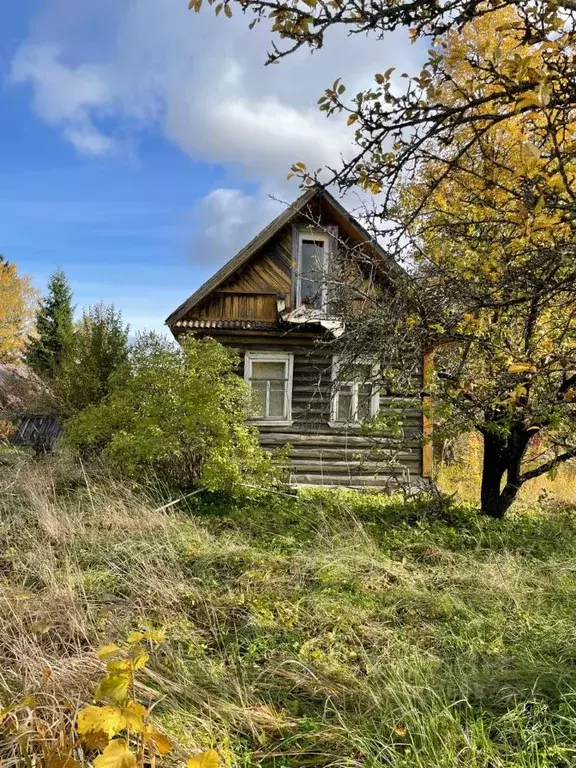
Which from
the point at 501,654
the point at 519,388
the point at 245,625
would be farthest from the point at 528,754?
the point at 519,388

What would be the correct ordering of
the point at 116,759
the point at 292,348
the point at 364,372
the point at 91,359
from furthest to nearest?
the point at 91,359, the point at 292,348, the point at 364,372, the point at 116,759

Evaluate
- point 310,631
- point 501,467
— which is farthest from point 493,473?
point 310,631

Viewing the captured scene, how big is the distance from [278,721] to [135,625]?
1.46 meters

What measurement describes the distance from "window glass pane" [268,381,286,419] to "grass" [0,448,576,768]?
4997 millimetres

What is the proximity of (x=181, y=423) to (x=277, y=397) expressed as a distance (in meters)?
3.67

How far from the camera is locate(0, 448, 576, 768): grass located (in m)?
2.75

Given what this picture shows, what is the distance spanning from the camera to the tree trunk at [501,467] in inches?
319

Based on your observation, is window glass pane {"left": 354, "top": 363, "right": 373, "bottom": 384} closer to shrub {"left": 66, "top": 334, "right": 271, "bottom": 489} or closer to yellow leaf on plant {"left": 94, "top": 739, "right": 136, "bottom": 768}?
shrub {"left": 66, "top": 334, "right": 271, "bottom": 489}

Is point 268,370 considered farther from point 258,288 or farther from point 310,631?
point 310,631

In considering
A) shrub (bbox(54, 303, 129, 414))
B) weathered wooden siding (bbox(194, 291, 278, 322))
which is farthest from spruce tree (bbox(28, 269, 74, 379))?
weathered wooden siding (bbox(194, 291, 278, 322))

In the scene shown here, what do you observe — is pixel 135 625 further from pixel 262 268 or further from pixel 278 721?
pixel 262 268

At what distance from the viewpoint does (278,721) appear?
2914 mm

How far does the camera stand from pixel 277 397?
12070 millimetres

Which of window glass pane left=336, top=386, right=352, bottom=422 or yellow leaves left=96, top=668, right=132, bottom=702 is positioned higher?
window glass pane left=336, top=386, right=352, bottom=422
